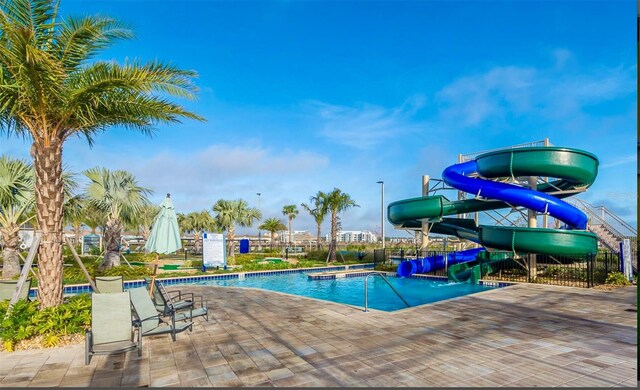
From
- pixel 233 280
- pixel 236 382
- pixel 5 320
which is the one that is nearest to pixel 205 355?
pixel 236 382

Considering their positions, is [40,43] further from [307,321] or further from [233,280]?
[233,280]

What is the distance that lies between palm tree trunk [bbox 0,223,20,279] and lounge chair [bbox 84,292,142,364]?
1404 cm

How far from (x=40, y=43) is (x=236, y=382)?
7528 millimetres

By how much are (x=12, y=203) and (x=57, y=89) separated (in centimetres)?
1259

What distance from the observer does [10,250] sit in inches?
629

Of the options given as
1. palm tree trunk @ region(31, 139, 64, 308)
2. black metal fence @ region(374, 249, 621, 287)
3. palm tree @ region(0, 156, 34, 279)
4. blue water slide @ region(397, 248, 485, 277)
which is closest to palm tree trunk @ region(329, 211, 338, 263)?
black metal fence @ region(374, 249, 621, 287)

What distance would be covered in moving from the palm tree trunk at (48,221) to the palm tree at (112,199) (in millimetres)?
14488

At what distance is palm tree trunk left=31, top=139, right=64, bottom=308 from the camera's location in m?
7.21

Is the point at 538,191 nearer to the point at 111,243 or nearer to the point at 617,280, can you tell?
the point at 617,280

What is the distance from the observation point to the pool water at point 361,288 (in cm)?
Result: 1504

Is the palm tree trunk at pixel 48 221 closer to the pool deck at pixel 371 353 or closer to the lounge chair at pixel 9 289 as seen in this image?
the lounge chair at pixel 9 289

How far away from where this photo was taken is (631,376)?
4.82 m

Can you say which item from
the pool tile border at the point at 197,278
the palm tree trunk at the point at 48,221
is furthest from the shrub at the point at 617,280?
the palm tree trunk at the point at 48,221

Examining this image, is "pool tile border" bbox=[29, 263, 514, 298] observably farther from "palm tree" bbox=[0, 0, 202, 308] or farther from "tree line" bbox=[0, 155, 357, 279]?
"palm tree" bbox=[0, 0, 202, 308]
